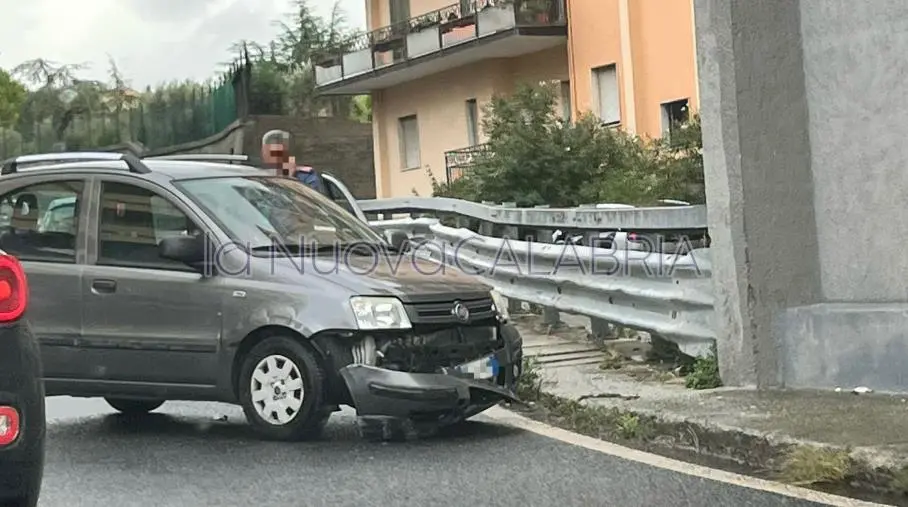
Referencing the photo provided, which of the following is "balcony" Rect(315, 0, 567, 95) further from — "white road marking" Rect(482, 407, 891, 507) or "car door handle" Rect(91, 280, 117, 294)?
"car door handle" Rect(91, 280, 117, 294)

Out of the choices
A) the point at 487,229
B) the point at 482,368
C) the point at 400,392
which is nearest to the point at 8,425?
the point at 400,392

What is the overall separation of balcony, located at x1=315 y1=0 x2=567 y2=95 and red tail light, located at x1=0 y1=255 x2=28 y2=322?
22.6m

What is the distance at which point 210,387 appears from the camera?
7.34m

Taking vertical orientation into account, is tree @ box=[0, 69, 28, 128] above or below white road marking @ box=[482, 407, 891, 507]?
above

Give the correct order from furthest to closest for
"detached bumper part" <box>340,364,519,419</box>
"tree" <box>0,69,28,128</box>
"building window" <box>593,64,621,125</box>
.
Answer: "tree" <box>0,69,28,128</box>, "building window" <box>593,64,621,125</box>, "detached bumper part" <box>340,364,519,419</box>

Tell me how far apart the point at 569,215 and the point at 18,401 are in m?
7.14

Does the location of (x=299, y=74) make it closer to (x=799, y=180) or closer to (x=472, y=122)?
(x=472, y=122)

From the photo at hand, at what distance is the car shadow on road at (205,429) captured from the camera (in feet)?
24.4

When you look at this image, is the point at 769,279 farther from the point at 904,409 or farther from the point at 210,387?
the point at 210,387

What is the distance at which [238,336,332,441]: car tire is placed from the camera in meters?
7.05

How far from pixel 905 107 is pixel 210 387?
4494mm

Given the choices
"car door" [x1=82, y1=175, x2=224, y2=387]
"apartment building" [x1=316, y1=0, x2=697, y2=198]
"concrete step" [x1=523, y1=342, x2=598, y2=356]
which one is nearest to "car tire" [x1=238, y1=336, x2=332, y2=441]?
"car door" [x1=82, y1=175, x2=224, y2=387]

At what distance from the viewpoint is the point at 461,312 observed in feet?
23.8

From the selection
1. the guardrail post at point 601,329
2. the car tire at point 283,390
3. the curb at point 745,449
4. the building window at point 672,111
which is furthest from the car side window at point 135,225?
the building window at point 672,111
